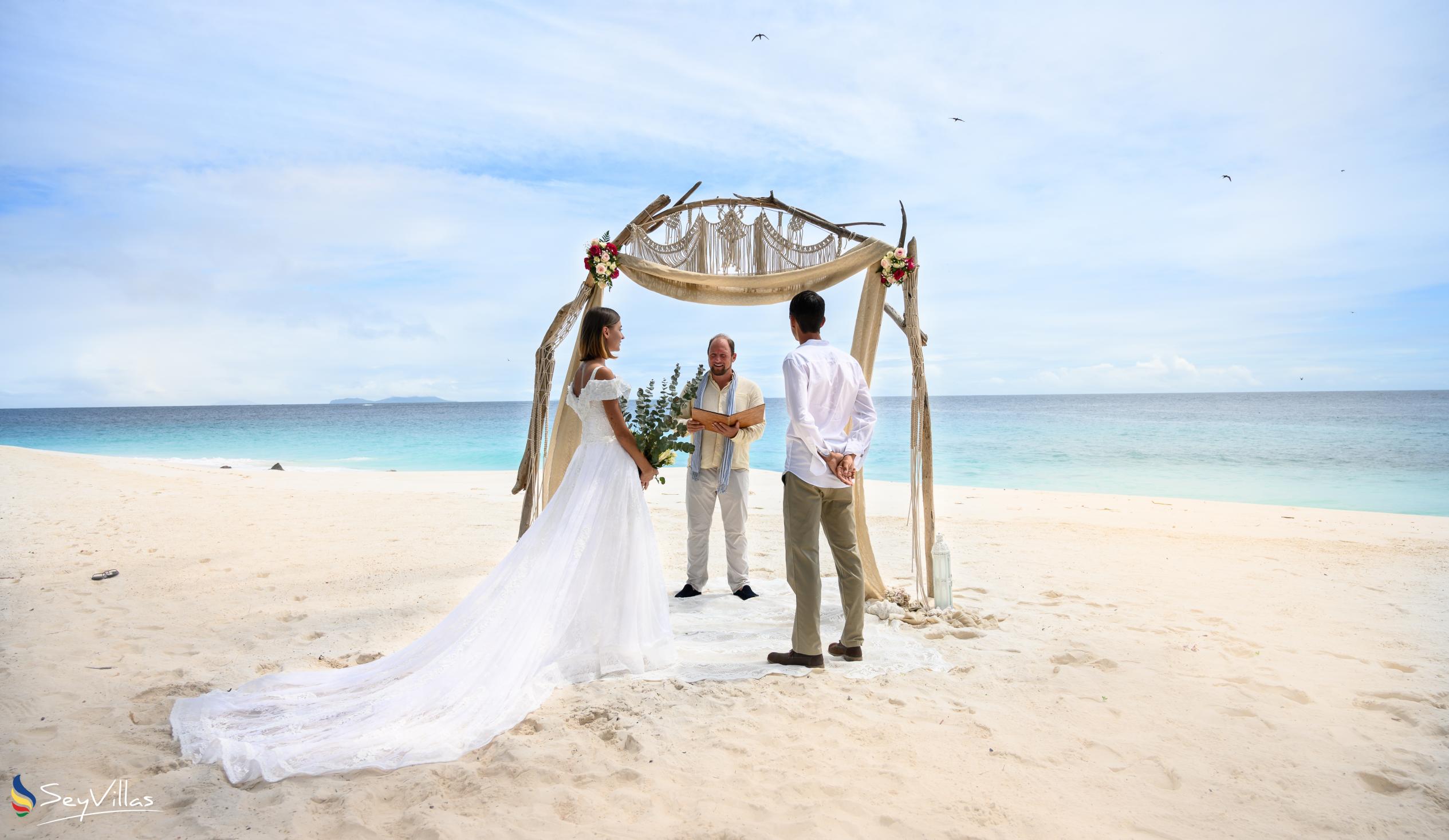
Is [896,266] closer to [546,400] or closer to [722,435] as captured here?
[722,435]

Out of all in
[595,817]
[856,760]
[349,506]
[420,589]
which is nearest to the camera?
[595,817]

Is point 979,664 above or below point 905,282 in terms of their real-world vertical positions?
below

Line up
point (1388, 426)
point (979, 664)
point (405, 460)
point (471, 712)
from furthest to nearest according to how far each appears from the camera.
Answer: point (1388, 426), point (405, 460), point (979, 664), point (471, 712)

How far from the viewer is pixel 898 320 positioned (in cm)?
530

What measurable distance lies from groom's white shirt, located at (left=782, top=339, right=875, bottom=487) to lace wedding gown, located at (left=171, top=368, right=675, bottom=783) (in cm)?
94

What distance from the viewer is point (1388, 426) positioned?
29922 mm

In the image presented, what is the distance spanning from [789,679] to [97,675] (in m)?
3.54

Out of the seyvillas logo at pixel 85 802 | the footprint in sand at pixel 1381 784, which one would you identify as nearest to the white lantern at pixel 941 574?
the footprint in sand at pixel 1381 784

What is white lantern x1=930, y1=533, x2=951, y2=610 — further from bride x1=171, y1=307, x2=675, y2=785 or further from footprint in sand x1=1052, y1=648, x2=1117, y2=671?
bride x1=171, y1=307, x2=675, y2=785

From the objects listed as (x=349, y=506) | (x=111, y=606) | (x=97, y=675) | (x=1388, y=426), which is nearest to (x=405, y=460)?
(x=349, y=506)

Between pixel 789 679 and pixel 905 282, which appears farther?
pixel 905 282

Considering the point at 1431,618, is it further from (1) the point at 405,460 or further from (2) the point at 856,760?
(1) the point at 405,460

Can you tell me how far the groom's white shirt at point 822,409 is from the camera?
381cm

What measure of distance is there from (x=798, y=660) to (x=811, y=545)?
624 millimetres
